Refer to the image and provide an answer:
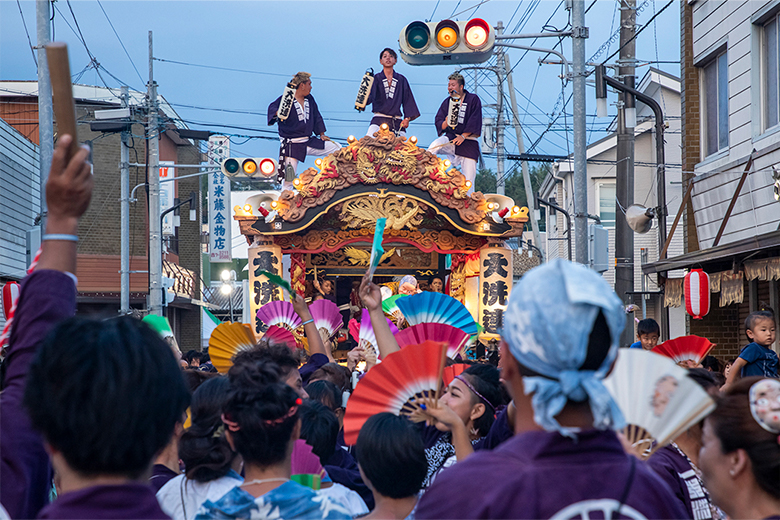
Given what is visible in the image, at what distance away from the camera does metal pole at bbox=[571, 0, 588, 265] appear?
9109mm

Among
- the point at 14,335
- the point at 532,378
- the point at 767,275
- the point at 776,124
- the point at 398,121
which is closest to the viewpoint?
the point at 532,378

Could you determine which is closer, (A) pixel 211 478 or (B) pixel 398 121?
(A) pixel 211 478

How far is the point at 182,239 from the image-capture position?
28.1 meters

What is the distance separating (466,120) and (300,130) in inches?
109

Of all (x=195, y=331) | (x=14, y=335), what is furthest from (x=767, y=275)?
(x=195, y=331)

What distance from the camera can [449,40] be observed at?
31.9 feet

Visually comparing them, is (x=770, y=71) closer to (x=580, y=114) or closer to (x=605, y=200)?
(x=580, y=114)

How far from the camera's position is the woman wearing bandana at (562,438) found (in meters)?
1.44

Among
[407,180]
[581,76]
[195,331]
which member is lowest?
[195,331]

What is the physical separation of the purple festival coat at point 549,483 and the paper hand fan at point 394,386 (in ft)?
4.94

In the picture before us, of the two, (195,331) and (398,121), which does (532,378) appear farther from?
(195,331)

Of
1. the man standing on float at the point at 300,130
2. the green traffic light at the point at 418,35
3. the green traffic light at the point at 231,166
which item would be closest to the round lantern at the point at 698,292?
the green traffic light at the point at 418,35

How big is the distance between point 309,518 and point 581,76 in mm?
7996

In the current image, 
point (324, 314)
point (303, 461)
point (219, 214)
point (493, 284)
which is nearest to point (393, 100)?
point (493, 284)
